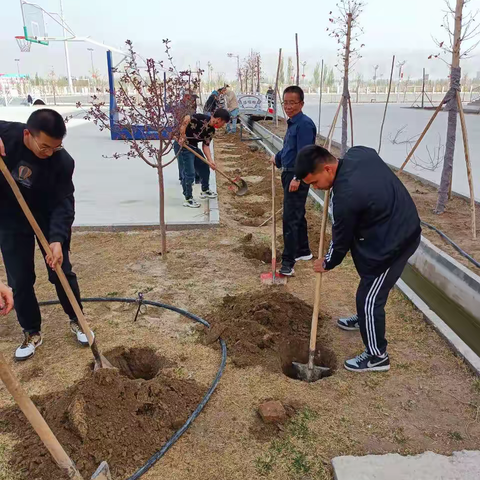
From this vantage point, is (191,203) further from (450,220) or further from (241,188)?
(450,220)

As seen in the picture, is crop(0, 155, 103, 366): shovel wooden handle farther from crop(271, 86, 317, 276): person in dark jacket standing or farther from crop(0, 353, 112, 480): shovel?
crop(271, 86, 317, 276): person in dark jacket standing

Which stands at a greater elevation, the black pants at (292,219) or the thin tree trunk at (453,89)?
the thin tree trunk at (453,89)

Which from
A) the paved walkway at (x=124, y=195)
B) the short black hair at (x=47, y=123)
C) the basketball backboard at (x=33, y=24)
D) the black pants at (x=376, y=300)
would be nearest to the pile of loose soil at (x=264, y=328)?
the black pants at (x=376, y=300)

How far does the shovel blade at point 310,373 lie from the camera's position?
3.02 m

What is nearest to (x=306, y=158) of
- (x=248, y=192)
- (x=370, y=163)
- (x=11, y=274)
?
(x=370, y=163)

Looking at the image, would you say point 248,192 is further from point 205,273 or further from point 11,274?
point 11,274

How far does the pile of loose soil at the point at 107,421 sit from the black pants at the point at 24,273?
2.34ft

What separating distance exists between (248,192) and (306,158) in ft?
18.1

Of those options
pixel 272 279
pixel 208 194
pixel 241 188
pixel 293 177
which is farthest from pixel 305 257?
pixel 241 188

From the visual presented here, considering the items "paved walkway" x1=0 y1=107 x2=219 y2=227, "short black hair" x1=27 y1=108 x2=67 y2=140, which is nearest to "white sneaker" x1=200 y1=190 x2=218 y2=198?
"paved walkway" x1=0 y1=107 x2=219 y2=227

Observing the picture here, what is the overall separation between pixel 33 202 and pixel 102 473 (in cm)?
178

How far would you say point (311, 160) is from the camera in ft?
8.53

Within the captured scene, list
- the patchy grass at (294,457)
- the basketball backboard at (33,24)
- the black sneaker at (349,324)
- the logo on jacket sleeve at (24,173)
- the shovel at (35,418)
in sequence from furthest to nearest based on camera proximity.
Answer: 1. the basketball backboard at (33,24)
2. the black sneaker at (349,324)
3. the logo on jacket sleeve at (24,173)
4. the patchy grass at (294,457)
5. the shovel at (35,418)

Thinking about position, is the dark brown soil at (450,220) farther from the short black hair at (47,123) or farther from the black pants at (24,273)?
the short black hair at (47,123)
